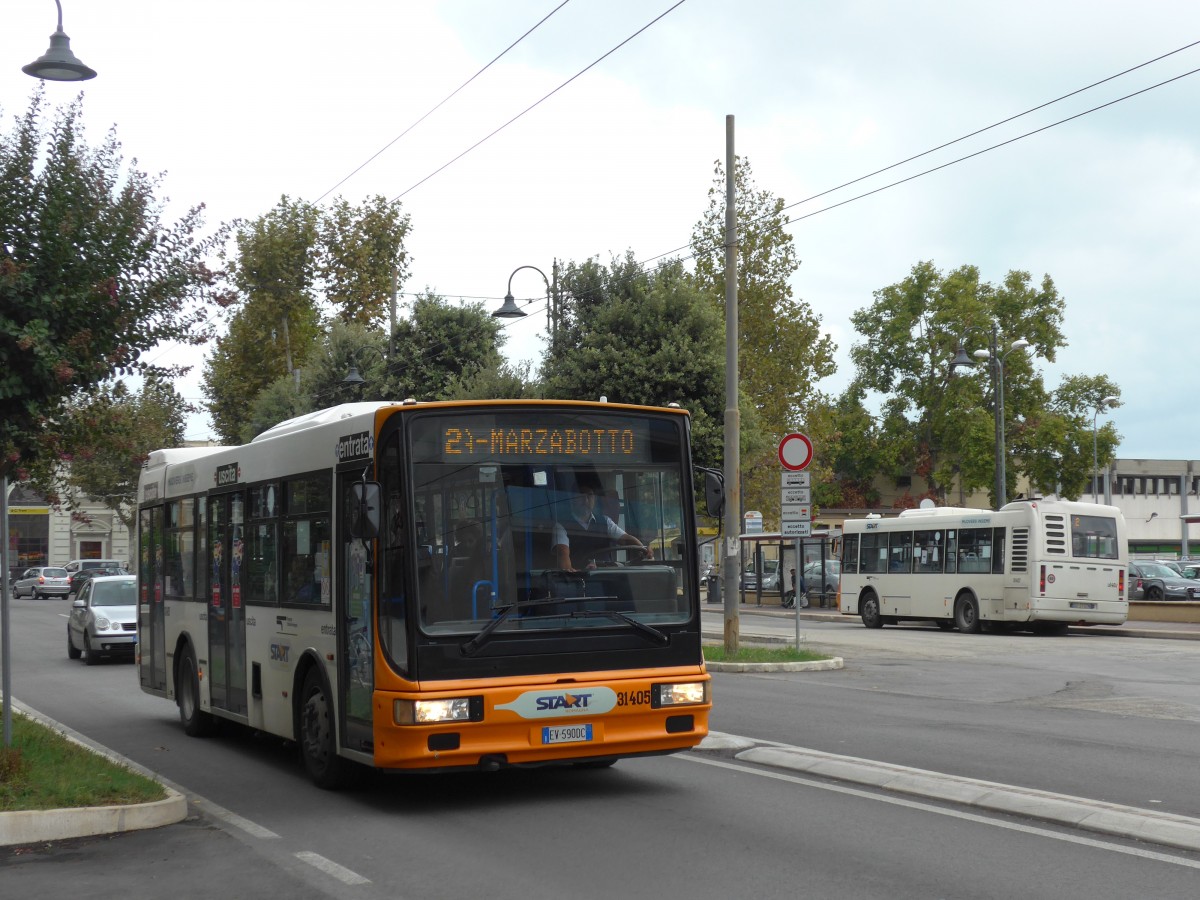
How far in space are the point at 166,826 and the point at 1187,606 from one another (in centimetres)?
3181

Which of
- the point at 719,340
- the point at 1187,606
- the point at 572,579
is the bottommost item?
the point at 1187,606

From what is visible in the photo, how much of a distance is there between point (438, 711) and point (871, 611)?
28262 millimetres

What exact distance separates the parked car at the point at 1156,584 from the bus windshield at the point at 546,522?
141ft

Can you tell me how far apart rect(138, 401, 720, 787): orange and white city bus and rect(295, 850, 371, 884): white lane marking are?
3.25ft

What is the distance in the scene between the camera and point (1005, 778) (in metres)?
10.2

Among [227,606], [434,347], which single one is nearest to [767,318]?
[434,347]

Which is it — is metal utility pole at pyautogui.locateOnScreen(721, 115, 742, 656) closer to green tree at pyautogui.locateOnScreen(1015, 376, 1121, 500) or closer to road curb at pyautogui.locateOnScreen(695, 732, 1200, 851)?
road curb at pyautogui.locateOnScreen(695, 732, 1200, 851)

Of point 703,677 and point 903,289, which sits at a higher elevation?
point 903,289

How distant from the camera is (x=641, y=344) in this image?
33656mm

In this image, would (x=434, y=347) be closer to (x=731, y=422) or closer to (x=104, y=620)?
(x=104, y=620)

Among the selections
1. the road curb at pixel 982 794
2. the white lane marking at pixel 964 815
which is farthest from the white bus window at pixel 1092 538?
the white lane marking at pixel 964 815

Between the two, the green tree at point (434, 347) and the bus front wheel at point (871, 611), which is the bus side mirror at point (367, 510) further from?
the green tree at point (434, 347)

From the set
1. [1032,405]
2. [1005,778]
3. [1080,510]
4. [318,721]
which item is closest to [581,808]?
[318,721]

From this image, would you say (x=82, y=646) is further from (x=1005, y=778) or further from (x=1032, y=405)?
(x=1032, y=405)
